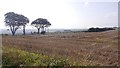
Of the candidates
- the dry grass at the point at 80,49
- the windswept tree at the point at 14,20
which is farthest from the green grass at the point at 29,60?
the windswept tree at the point at 14,20

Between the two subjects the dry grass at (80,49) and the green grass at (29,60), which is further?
the dry grass at (80,49)

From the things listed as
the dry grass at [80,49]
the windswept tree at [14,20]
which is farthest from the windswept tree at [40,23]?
the dry grass at [80,49]

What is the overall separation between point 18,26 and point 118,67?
86.8 metres

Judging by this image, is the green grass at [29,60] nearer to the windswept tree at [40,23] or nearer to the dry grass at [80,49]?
the dry grass at [80,49]

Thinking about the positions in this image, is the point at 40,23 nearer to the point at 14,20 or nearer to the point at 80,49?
the point at 14,20

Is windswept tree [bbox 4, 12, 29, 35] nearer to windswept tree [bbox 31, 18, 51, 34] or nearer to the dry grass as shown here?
windswept tree [bbox 31, 18, 51, 34]

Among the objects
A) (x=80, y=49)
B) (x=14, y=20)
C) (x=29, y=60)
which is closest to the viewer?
(x=29, y=60)

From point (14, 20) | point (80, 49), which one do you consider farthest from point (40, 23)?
point (80, 49)

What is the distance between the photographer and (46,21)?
363ft

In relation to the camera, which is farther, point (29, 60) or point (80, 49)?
point (80, 49)

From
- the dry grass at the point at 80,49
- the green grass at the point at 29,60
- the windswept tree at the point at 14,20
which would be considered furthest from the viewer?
the windswept tree at the point at 14,20

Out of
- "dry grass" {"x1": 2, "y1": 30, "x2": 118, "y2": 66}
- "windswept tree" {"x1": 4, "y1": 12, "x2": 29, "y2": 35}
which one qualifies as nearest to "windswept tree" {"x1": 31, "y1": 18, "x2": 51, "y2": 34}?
"windswept tree" {"x1": 4, "y1": 12, "x2": 29, "y2": 35}

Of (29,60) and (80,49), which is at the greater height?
(29,60)

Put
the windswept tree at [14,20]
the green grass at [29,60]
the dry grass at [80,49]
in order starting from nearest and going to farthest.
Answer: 1. the green grass at [29,60]
2. the dry grass at [80,49]
3. the windswept tree at [14,20]
